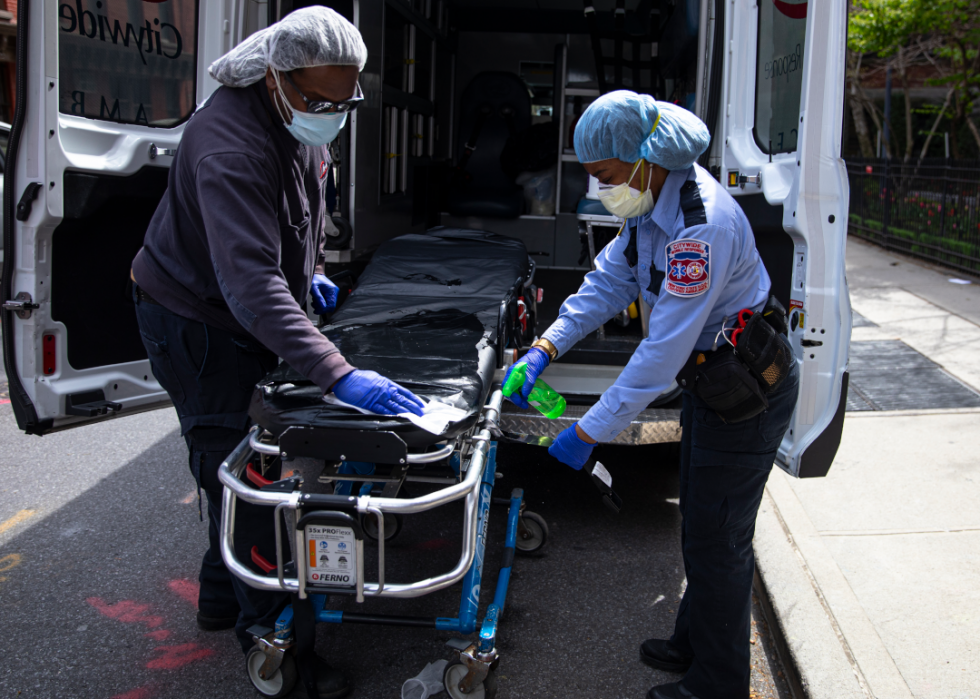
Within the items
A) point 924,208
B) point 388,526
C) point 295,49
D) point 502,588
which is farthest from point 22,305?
point 924,208

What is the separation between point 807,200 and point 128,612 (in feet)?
9.29

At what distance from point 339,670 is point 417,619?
0.30 m

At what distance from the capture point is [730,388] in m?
2.14

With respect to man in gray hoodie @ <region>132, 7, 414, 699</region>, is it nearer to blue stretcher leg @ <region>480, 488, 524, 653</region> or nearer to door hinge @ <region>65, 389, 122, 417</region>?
blue stretcher leg @ <region>480, 488, 524, 653</region>

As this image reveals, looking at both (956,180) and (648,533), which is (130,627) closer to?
(648,533)

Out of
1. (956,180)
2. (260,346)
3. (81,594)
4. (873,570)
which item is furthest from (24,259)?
(956,180)

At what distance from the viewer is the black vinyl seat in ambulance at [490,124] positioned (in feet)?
23.0

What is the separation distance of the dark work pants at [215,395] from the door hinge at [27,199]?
0.62 metres

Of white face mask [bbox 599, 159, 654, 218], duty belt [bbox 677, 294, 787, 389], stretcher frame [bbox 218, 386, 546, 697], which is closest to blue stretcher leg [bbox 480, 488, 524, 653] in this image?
stretcher frame [bbox 218, 386, 546, 697]

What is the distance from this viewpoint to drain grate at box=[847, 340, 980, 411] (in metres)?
5.00

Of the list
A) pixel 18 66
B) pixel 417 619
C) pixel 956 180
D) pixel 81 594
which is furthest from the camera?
pixel 956 180

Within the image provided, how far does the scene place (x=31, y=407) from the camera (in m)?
2.85

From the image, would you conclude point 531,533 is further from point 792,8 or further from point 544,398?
point 792,8

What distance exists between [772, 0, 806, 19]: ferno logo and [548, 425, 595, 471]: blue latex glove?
172 cm
